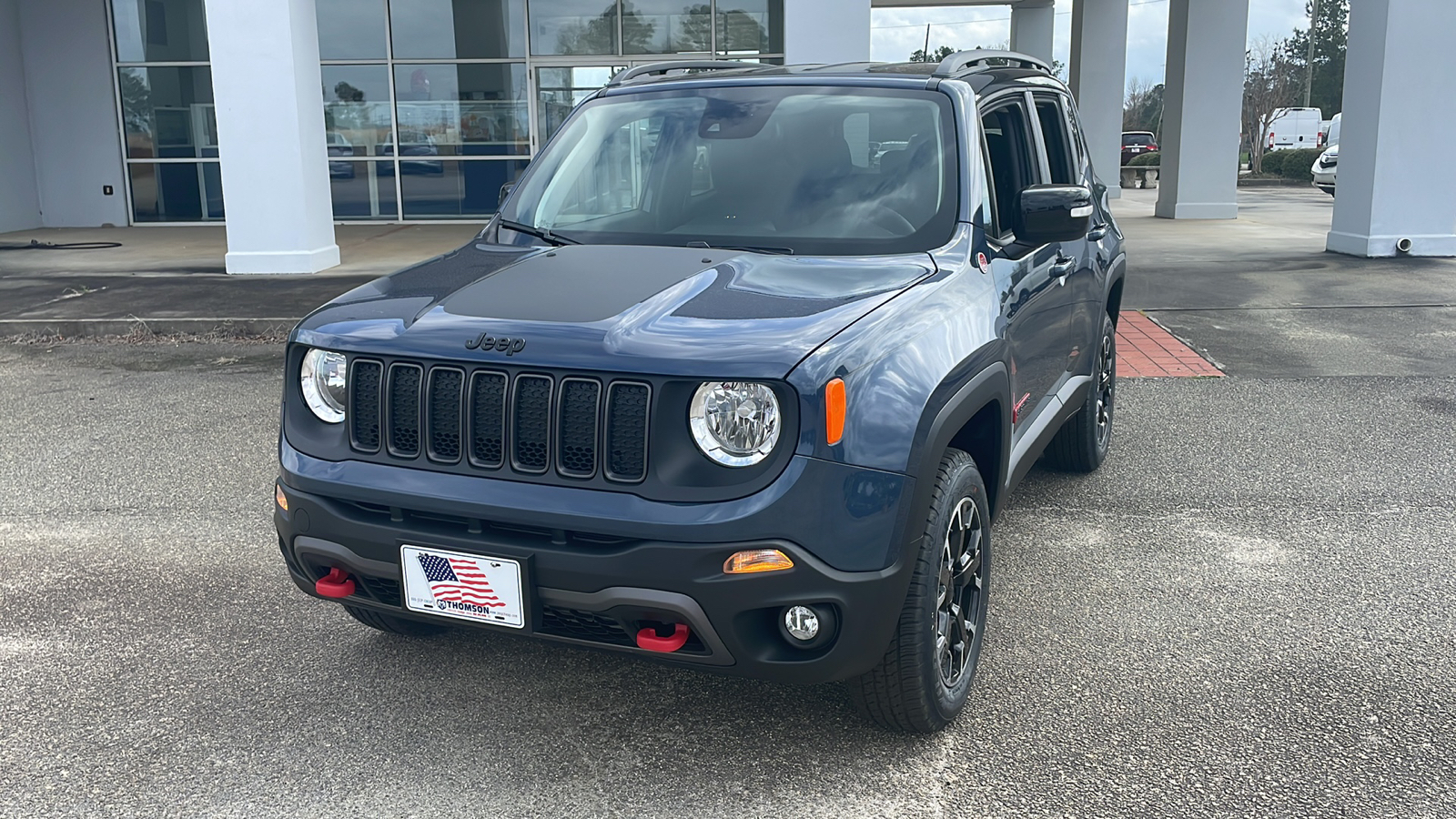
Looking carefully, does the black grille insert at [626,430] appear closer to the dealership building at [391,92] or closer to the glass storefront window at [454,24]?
the dealership building at [391,92]

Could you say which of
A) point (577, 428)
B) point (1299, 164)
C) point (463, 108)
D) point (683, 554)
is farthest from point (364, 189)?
point (1299, 164)

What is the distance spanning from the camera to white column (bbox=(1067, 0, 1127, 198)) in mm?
25578

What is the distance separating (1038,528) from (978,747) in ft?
6.24

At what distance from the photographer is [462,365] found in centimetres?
288

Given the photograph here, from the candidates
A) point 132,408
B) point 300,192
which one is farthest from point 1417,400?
point 300,192

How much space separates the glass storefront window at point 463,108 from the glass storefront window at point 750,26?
10.4ft

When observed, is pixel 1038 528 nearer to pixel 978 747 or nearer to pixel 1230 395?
pixel 978 747

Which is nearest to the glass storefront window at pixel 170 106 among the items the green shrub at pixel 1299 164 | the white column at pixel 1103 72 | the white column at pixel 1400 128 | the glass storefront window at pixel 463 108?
the glass storefront window at pixel 463 108

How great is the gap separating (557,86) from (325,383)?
1605 cm

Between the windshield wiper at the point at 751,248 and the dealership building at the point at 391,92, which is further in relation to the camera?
the dealership building at the point at 391,92

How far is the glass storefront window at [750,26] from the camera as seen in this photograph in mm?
18109

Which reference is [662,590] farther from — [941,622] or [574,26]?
[574,26]

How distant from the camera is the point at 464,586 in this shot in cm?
285

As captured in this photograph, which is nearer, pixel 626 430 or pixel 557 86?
pixel 626 430
